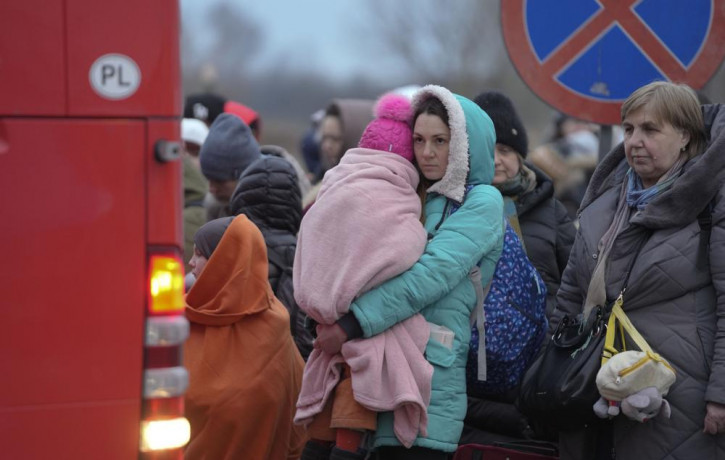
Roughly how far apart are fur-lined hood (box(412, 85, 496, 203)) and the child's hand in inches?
28.2

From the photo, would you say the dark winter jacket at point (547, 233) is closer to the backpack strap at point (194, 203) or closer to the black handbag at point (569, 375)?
the black handbag at point (569, 375)

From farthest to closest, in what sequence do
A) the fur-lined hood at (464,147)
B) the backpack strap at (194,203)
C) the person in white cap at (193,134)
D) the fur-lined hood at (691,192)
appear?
the person in white cap at (193,134)
the backpack strap at (194,203)
the fur-lined hood at (464,147)
the fur-lined hood at (691,192)

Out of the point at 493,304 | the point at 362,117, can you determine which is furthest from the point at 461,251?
the point at 362,117

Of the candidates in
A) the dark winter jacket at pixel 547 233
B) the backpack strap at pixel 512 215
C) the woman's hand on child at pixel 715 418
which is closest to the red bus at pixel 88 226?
the woman's hand on child at pixel 715 418

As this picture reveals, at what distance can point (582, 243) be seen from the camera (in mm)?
4738

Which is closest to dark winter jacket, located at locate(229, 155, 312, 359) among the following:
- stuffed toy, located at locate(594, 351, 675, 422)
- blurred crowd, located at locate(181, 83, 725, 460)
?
blurred crowd, located at locate(181, 83, 725, 460)

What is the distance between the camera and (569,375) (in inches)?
173

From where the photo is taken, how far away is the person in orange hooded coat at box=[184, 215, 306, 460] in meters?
4.88

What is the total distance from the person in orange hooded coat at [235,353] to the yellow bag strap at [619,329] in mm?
1465

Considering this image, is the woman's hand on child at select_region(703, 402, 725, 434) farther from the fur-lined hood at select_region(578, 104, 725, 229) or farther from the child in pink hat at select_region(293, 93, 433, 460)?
the child in pink hat at select_region(293, 93, 433, 460)

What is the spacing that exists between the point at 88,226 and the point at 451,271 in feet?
5.11

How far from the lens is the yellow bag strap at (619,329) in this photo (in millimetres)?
4341

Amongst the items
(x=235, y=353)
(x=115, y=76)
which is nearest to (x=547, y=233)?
(x=235, y=353)

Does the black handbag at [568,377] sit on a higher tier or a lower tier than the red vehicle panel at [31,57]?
lower
